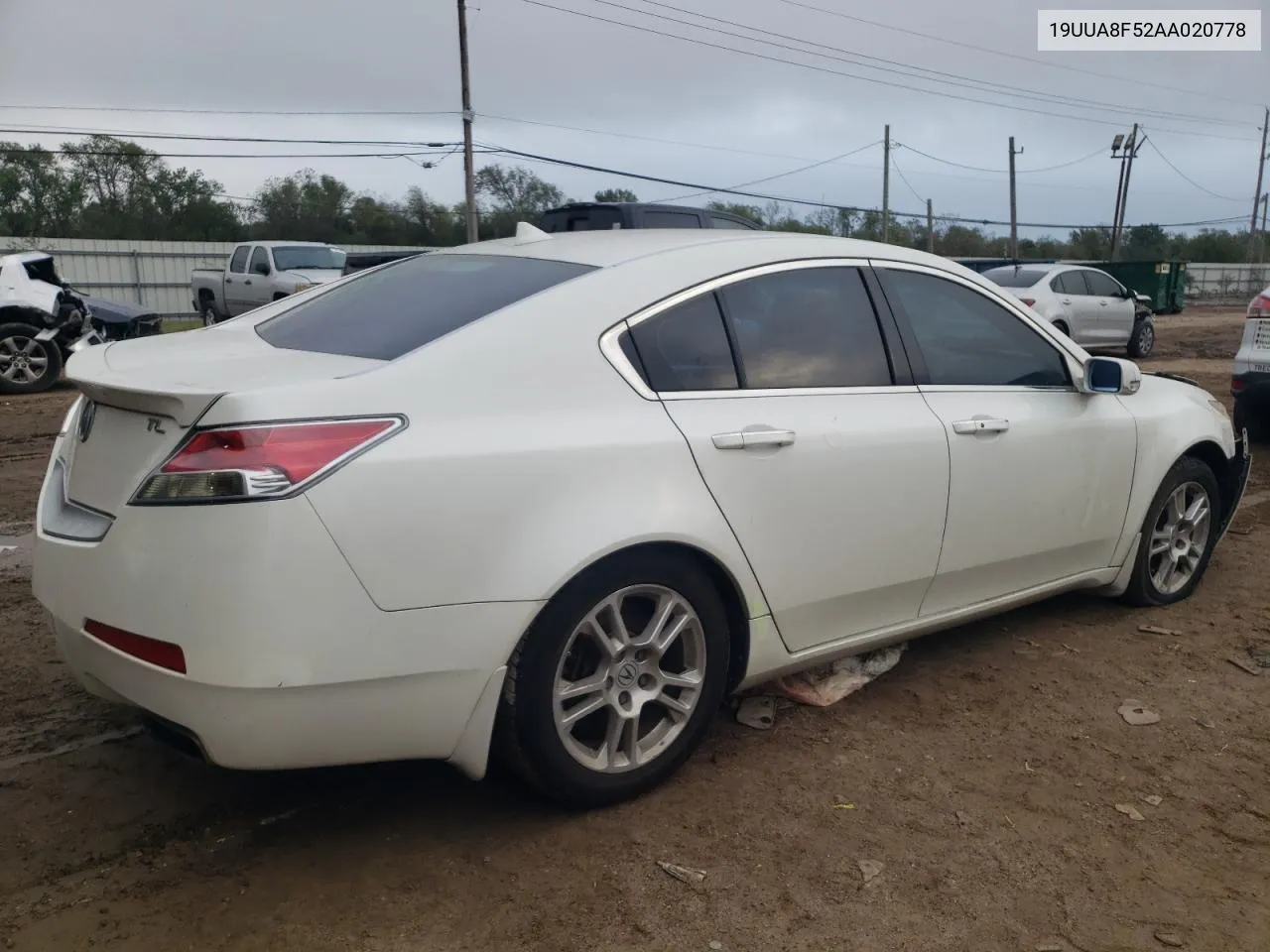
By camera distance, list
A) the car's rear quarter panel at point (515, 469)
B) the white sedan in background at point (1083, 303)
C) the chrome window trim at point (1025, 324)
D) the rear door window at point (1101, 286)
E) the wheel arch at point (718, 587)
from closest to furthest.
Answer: the car's rear quarter panel at point (515, 469) < the wheel arch at point (718, 587) < the chrome window trim at point (1025, 324) < the white sedan in background at point (1083, 303) < the rear door window at point (1101, 286)

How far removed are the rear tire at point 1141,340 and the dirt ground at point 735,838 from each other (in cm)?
1640

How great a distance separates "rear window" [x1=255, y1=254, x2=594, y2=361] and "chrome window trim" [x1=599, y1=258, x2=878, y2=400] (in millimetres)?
240

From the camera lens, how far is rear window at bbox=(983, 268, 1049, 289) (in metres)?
16.8

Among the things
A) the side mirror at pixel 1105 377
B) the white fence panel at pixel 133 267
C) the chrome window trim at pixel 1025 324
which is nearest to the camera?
the chrome window trim at pixel 1025 324

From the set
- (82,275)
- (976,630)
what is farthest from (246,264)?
(976,630)

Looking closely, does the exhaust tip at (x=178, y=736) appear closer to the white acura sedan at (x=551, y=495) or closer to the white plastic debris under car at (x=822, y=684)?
the white acura sedan at (x=551, y=495)

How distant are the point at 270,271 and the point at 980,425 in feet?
59.1

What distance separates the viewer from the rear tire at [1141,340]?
19.0 metres

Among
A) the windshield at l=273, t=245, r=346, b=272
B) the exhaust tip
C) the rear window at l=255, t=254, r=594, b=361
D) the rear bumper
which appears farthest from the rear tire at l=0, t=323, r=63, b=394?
the exhaust tip

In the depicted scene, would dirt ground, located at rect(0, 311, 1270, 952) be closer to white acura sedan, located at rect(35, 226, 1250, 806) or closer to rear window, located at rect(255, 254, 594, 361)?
white acura sedan, located at rect(35, 226, 1250, 806)

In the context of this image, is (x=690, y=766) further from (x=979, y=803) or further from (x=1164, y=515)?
(x=1164, y=515)

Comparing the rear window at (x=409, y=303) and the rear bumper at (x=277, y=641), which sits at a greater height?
the rear window at (x=409, y=303)

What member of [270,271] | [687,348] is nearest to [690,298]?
[687,348]

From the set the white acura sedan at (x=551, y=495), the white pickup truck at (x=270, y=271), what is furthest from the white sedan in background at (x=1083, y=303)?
the white acura sedan at (x=551, y=495)
